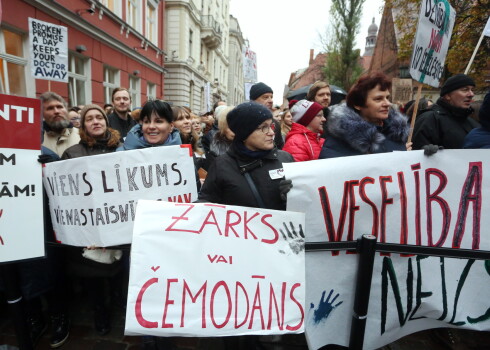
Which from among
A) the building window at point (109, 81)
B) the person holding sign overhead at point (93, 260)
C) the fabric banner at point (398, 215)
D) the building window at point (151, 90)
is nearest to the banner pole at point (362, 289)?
the fabric banner at point (398, 215)

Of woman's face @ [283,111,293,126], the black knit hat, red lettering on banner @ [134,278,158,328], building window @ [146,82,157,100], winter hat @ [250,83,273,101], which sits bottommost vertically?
red lettering on banner @ [134,278,158,328]

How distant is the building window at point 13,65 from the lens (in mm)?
6727

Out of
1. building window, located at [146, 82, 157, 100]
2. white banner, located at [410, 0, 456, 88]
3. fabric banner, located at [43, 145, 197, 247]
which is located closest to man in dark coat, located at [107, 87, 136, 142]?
fabric banner, located at [43, 145, 197, 247]

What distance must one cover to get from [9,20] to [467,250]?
880cm

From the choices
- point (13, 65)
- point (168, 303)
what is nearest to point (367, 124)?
point (168, 303)

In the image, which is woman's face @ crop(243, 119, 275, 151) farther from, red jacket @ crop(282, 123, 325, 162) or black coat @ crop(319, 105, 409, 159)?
red jacket @ crop(282, 123, 325, 162)

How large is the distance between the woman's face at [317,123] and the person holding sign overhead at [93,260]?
173 centimetres

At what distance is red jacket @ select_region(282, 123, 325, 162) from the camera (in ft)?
8.52

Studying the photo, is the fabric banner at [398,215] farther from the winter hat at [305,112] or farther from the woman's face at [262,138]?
the winter hat at [305,112]

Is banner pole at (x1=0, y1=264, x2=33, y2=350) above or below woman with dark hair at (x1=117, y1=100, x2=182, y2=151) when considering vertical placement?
below

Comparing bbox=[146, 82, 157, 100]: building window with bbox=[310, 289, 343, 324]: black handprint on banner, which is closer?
bbox=[310, 289, 343, 324]: black handprint on banner

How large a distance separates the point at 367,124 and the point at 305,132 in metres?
0.70

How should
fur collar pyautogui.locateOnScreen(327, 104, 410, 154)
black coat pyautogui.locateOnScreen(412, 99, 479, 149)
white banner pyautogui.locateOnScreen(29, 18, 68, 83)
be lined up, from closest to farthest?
fur collar pyautogui.locateOnScreen(327, 104, 410, 154), black coat pyautogui.locateOnScreen(412, 99, 479, 149), white banner pyautogui.locateOnScreen(29, 18, 68, 83)

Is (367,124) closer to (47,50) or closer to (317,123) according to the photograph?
(317,123)
